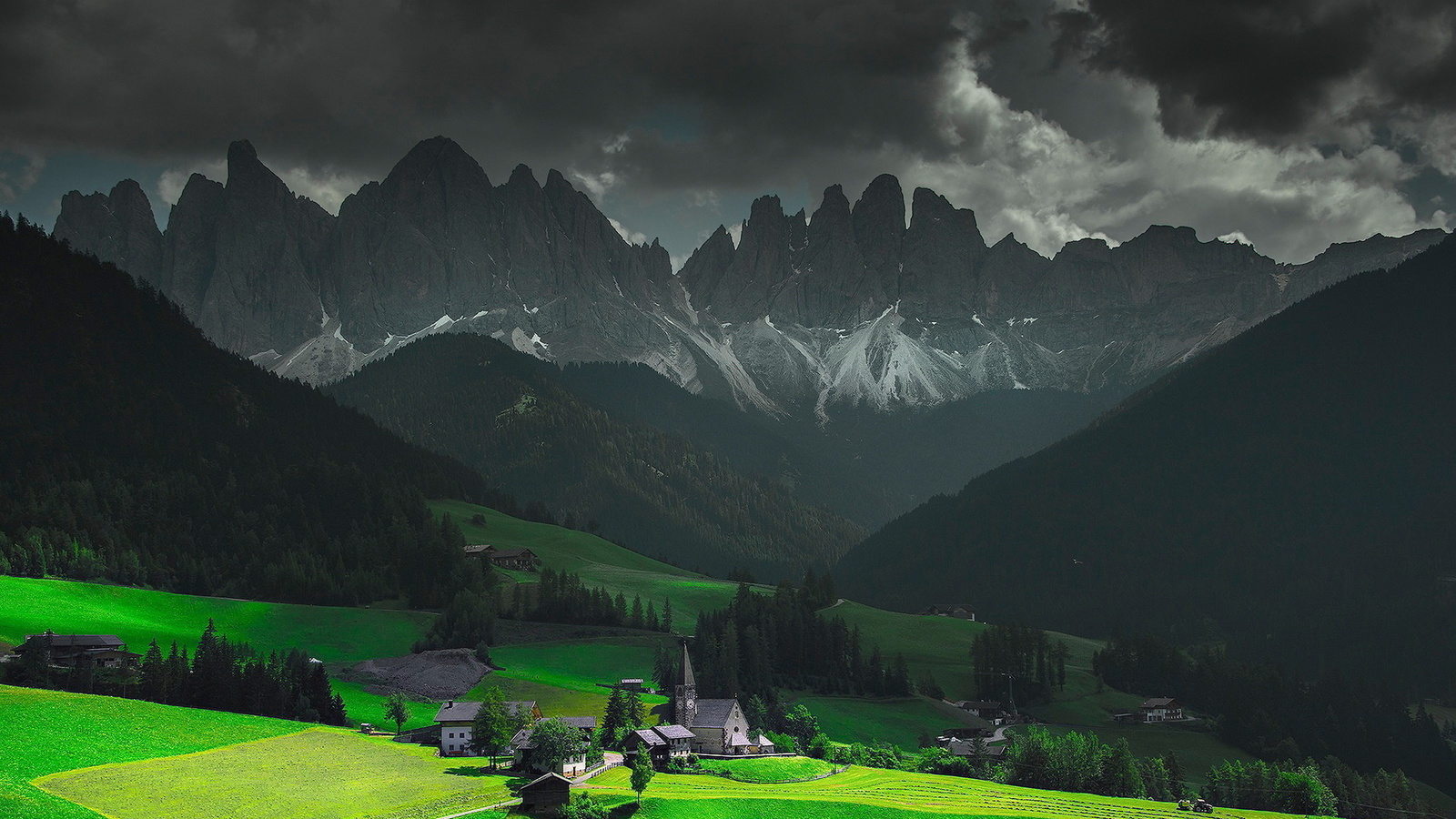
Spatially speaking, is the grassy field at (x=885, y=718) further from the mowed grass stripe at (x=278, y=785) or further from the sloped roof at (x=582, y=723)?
the mowed grass stripe at (x=278, y=785)

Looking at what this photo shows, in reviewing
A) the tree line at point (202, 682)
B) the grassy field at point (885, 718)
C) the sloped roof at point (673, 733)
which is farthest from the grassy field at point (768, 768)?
the tree line at point (202, 682)

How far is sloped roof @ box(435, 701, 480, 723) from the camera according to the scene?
326 feet

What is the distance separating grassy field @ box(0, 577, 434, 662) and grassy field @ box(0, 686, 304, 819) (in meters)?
33.3

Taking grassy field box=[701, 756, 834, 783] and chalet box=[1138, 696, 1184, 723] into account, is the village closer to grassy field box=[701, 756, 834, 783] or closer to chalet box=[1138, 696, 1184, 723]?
grassy field box=[701, 756, 834, 783]

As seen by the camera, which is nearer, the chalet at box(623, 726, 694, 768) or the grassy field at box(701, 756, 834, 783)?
the grassy field at box(701, 756, 834, 783)

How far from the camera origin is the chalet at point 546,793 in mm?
74938

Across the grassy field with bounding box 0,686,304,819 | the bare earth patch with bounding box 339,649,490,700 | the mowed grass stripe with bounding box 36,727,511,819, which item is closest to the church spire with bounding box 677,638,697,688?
the mowed grass stripe with bounding box 36,727,511,819

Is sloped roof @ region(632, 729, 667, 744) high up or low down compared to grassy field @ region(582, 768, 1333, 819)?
up

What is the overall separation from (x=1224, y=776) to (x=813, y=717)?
1617 inches

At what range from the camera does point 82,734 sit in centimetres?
8312

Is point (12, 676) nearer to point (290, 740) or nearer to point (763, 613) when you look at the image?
point (290, 740)

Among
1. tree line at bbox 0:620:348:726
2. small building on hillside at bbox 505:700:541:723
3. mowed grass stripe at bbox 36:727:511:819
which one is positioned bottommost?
mowed grass stripe at bbox 36:727:511:819

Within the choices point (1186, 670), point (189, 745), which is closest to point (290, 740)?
point (189, 745)

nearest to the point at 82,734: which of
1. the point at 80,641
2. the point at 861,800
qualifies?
the point at 80,641
